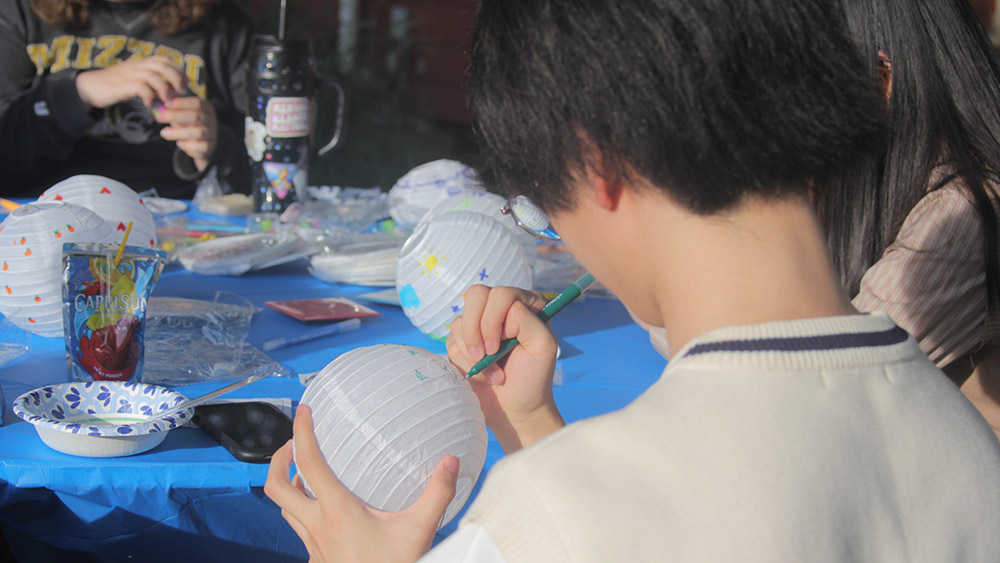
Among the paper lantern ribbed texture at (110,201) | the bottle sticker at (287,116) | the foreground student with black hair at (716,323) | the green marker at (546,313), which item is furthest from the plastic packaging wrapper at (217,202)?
the foreground student with black hair at (716,323)

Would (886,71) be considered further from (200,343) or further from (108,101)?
(108,101)

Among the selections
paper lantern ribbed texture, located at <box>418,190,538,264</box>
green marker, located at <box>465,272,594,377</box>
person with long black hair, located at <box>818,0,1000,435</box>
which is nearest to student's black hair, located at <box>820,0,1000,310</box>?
person with long black hair, located at <box>818,0,1000,435</box>

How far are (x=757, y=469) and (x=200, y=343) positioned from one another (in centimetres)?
106

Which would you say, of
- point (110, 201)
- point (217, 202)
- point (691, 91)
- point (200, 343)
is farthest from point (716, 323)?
point (217, 202)

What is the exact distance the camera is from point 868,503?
1.97ft

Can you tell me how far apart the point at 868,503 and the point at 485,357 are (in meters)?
0.50

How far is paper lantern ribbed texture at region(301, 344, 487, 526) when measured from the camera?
81 cm

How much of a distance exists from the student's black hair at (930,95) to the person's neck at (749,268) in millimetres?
672

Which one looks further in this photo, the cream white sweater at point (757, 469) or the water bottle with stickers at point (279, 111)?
the water bottle with stickers at point (279, 111)

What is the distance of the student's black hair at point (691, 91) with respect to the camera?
0.64 meters

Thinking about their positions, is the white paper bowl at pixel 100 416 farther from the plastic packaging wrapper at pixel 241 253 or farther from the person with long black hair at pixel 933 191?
the person with long black hair at pixel 933 191

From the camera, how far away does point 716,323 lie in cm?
67

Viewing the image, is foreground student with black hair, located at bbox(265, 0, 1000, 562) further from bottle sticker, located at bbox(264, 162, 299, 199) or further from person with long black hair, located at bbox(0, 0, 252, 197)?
person with long black hair, located at bbox(0, 0, 252, 197)

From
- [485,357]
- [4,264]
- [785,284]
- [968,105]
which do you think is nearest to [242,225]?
[4,264]
